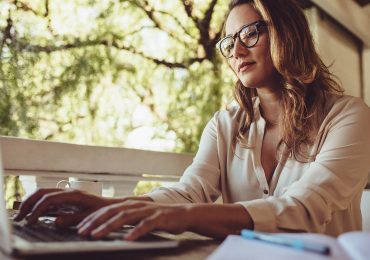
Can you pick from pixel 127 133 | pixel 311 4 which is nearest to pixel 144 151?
pixel 127 133

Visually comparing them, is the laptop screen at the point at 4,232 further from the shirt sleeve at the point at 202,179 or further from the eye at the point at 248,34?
the eye at the point at 248,34

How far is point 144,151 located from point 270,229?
3.42 ft

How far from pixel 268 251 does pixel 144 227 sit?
221 mm

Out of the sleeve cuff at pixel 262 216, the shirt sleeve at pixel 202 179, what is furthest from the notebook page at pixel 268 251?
the shirt sleeve at pixel 202 179

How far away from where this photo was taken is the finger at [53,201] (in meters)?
0.81

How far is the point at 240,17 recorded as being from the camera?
56.8 inches

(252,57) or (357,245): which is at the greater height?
(252,57)

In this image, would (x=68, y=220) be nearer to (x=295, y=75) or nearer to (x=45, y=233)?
(x=45, y=233)

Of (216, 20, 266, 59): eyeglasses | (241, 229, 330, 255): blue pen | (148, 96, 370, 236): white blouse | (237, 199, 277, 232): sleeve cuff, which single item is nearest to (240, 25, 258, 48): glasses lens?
(216, 20, 266, 59): eyeglasses

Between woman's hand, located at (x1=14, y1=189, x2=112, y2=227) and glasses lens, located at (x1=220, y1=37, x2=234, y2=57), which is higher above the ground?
glasses lens, located at (x1=220, y1=37, x2=234, y2=57)

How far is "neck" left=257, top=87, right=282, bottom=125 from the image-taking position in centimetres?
150

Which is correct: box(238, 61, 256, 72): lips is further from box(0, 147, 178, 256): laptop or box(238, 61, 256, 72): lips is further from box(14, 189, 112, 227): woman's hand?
box(0, 147, 178, 256): laptop

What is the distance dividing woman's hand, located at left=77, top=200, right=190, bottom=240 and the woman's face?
75cm

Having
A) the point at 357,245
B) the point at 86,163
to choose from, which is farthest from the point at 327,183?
the point at 86,163
